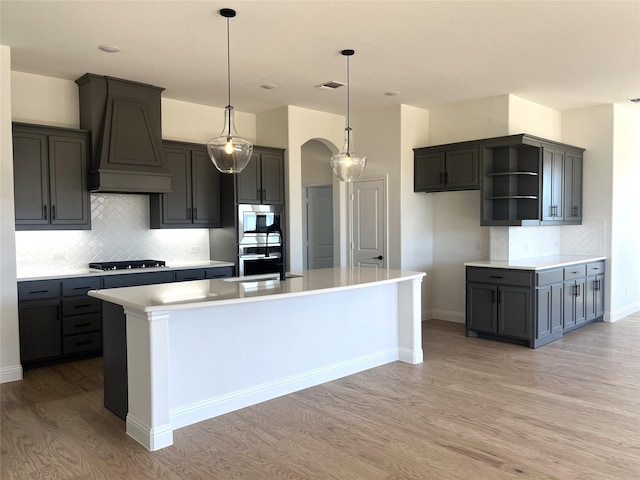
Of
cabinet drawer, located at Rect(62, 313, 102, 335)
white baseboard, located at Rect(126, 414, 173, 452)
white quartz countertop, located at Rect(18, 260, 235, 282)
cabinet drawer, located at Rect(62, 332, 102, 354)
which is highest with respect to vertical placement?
white quartz countertop, located at Rect(18, 260, 235, 282)

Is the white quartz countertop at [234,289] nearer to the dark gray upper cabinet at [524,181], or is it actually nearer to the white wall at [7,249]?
the white wall at [7,249]

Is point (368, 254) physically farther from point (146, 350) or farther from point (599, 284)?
point (146, 350)

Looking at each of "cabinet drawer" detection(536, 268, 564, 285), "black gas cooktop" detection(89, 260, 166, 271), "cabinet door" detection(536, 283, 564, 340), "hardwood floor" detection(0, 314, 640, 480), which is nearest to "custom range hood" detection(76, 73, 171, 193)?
"black gas cooktop" detection(89, 260, 166, 271)

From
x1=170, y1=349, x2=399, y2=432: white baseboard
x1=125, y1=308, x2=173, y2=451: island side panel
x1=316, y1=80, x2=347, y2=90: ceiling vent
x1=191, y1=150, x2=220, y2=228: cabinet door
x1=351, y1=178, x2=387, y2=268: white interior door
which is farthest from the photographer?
x1=351, y1=178, x2=387, y2=268: white interior door

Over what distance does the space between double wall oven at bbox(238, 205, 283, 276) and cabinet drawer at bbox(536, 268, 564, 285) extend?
9.94ft

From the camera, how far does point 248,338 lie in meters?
3.94

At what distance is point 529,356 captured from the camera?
5.23 meters

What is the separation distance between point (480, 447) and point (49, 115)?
518cm

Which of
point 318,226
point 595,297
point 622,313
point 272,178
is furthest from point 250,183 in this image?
point 622,313

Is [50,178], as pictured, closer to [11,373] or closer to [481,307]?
[11,373]

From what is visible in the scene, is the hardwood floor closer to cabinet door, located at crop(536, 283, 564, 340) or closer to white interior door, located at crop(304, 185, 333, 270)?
cabinet door, located at crop(536, 283, 564, 340)

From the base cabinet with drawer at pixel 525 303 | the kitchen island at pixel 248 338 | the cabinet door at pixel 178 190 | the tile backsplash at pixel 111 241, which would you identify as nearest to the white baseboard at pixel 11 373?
the tile backsplash at pixel 111 241

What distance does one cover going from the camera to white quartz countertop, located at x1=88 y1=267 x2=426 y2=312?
129 inches

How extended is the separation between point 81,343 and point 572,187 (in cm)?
630
